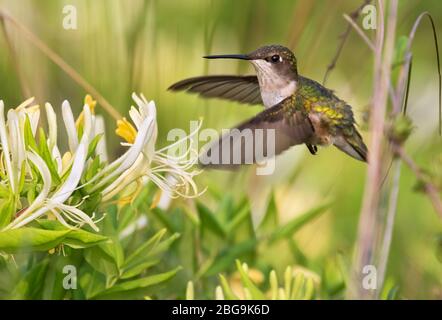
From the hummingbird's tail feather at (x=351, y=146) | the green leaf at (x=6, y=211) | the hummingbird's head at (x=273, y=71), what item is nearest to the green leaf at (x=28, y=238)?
the green leaf at (x=6, y=211)

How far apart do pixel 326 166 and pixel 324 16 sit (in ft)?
1.05

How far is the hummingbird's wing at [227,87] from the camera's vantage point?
4.07ft

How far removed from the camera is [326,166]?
1812 millimetres

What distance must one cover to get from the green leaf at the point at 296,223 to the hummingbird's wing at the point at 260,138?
0.62ft

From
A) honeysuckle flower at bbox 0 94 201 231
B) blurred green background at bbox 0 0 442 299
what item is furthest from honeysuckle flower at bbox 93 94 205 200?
blurred green background at bbox 0 0 442 299

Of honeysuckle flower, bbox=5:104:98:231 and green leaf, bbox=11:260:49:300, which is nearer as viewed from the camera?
honeysuckle flower, bbox=5:104:98:231

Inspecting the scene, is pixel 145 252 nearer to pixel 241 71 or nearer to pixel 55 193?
pixel 55 193

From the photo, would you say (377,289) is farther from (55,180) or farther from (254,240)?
(55,180)

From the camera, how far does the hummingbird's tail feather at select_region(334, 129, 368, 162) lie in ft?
4.00

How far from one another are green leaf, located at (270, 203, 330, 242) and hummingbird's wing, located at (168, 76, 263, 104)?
19 centimetres

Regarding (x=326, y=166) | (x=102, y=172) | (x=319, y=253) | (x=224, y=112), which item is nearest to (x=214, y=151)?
(x=102, y=172)

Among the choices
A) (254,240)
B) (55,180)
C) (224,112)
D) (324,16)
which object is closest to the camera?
(55,180)

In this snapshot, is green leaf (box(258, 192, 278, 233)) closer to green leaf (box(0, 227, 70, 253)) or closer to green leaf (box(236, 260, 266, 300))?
green leaf (box(236, 260, 266, 300))

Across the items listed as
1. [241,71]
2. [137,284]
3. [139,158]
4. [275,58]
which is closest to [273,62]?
[275,58]
